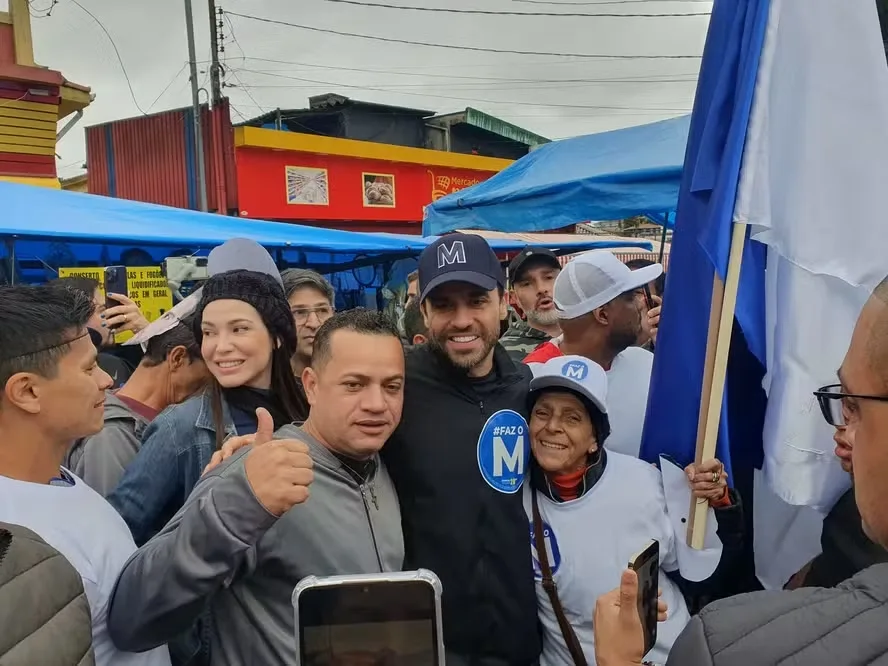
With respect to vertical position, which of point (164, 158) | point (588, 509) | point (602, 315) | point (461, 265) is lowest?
point (588, 509)

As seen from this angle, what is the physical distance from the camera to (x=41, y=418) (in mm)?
A: 1400

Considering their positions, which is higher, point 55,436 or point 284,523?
point 55,436

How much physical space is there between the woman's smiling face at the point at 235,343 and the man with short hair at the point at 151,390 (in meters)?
0.38

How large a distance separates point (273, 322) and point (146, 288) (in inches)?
140

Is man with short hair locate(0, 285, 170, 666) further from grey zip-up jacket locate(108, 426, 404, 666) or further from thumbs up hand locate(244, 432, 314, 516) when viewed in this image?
thumbs up hand locate(244, 432, 314, 516)

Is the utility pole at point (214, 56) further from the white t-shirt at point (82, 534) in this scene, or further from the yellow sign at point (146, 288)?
the white t-shirt at point (82, 534)

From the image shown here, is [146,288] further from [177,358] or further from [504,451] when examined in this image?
[504,451]

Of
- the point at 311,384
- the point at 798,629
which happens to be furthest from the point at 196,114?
the point at 798,629

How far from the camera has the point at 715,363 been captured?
74.3 inches

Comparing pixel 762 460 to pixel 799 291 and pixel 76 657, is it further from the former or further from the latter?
pixel 76 657

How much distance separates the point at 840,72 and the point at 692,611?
1.81 m

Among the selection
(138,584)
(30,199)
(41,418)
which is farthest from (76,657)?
(30,199)

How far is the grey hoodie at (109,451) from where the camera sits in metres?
2.10

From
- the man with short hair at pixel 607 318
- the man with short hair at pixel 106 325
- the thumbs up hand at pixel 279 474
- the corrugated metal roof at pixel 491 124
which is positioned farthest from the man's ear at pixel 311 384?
the corrugated metal roof at pixel 491 124
